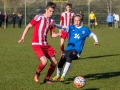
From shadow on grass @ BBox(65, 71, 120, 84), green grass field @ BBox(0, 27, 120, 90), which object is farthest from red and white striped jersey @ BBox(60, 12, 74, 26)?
shadow on grass @ BBox(65, 71, 120, 84)

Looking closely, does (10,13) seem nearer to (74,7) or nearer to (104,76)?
(74,7)

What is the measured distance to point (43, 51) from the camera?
8.66 metres

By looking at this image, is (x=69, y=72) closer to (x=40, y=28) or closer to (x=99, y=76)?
(x=99, y=76)

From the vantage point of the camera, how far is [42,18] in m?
8.61

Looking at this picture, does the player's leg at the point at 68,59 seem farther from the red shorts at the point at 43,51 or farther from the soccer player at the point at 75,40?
the red shorts at the point at 43,51

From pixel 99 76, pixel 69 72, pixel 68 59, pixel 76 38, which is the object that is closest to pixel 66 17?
pixel 69 72

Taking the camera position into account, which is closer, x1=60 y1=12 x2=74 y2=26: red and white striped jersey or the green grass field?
the green grass field

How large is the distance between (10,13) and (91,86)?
129ft

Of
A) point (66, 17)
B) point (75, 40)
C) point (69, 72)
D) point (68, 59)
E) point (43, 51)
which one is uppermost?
point (66, 17)

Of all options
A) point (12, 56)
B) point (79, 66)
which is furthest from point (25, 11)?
point (79, 66)

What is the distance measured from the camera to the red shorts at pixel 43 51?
855 cm

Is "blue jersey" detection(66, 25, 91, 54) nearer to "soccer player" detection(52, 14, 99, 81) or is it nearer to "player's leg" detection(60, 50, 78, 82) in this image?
"soccer player" detection(52, 14, 99, 81)

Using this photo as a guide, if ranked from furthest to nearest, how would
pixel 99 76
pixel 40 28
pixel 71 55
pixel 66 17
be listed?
1. pixel 66 17
2. pixel 99 76
3. pixel 71 55
4. pixel 40 28

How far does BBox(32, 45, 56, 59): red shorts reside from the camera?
8.55 m
